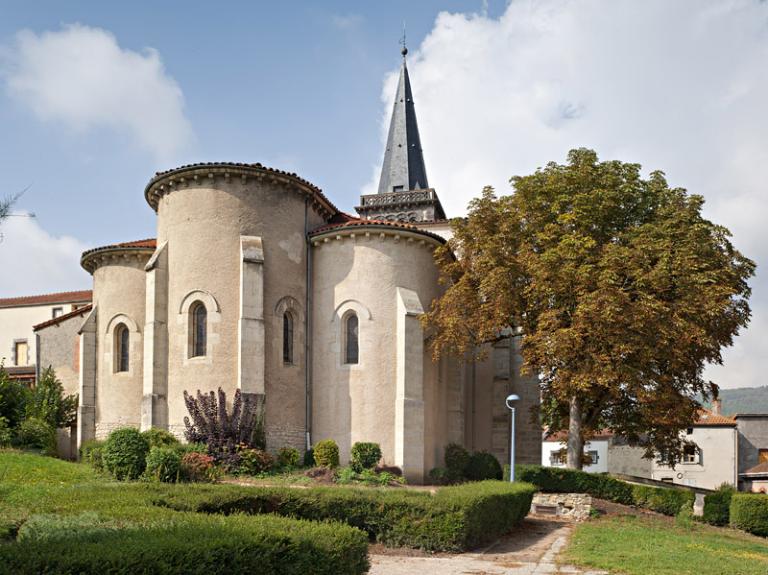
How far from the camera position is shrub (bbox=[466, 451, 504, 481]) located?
1041 inches

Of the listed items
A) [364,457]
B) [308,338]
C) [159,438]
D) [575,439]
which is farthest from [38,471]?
[575,439]

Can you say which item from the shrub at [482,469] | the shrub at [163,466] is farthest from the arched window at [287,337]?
the shrub at [482,469]

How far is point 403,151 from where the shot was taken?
48969mm

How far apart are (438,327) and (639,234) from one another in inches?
316

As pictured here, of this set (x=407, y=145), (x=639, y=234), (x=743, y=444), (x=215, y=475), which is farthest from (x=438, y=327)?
(x=743, y=444)

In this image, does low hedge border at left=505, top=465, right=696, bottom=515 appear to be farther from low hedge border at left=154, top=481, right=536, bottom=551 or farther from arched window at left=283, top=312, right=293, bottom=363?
low hedge border at left=154, top=481, right=536, bottom=551

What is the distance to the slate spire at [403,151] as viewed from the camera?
4875 centimetres

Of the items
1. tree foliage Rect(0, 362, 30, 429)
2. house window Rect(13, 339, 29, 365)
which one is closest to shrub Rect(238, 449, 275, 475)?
tree foliage Rect(0, 362, 30, 429)

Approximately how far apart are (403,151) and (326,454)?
1183 inches

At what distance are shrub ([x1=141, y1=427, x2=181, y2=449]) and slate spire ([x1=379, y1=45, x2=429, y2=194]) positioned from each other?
96.7 ft

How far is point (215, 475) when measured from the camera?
19.5 meters

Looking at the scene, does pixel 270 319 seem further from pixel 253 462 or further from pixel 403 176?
pixel 403 176

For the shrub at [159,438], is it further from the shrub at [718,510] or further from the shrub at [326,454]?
the shrub at [718,510]

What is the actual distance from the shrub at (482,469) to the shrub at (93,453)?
13292mm
